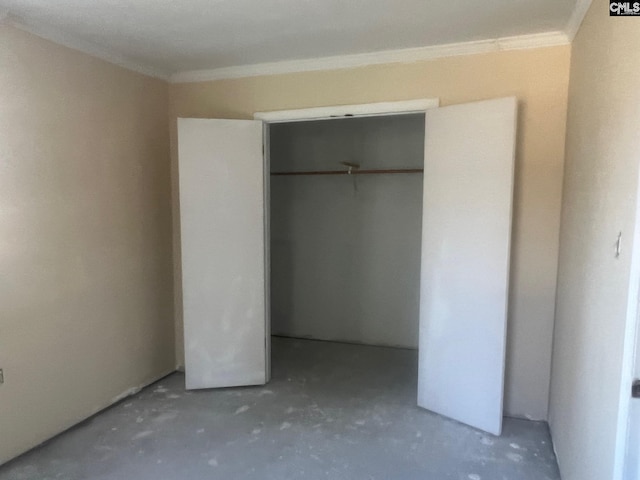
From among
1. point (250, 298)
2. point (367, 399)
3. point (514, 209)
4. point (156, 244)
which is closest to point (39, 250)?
point (156, 244)

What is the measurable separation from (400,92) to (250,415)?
2.49 metres

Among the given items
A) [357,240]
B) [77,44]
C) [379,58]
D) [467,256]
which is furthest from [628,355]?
[357,240]

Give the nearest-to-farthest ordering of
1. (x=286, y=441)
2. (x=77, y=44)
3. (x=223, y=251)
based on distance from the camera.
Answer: (x=286, y=441)
(x=77, y=44)
(x=223, y=251)

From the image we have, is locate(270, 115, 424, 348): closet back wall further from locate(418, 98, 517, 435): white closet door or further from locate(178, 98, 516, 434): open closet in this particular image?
locate(418, 98, 517, 435): white closet door

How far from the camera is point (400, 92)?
3.38 m

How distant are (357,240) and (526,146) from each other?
221 cm

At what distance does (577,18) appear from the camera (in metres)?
2.65

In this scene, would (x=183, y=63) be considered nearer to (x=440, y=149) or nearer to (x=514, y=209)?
(x=440, y=149)

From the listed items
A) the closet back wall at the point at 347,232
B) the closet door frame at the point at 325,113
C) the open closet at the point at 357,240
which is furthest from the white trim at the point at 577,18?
the closet back wall at the point at 347,232

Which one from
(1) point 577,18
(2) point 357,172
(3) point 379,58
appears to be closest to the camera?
(1) point 577,18

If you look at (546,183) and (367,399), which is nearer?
(546,183)

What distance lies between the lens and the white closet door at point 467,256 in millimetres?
2934

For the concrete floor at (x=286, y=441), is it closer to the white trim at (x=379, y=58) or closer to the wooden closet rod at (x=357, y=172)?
the wooden closet rod at (x=357, y=172)

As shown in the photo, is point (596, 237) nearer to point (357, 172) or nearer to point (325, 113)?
point (325, 113)
